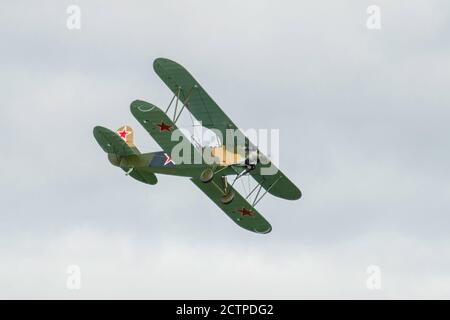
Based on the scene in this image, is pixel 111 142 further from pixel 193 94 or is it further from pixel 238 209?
pixel 238 209

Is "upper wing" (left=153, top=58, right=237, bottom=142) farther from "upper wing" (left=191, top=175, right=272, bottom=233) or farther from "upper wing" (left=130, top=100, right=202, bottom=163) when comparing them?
"upper wing" (left=191, top=175, right=272, bottom=233)

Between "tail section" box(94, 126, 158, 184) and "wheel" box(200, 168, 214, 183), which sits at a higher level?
"tail section" box(94, 126, 158, 184)

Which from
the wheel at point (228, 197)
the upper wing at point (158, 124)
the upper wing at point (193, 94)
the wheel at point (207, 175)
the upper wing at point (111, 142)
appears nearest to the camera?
the upper wing at point (158, 124)

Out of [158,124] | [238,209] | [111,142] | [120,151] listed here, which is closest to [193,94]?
[158,124]

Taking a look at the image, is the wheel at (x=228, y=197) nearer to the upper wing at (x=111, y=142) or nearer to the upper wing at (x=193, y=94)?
the upper wing at (x=193, y=94)

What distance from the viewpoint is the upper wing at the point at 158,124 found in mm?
39562

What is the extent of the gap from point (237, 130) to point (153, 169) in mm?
3428

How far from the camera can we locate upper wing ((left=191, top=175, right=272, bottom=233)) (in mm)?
43250

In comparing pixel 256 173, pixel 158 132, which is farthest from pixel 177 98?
pixel 256 173

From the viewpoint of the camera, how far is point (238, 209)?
43688 mm

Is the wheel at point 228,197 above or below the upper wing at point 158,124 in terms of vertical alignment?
below

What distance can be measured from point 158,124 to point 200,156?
182 centimetres
